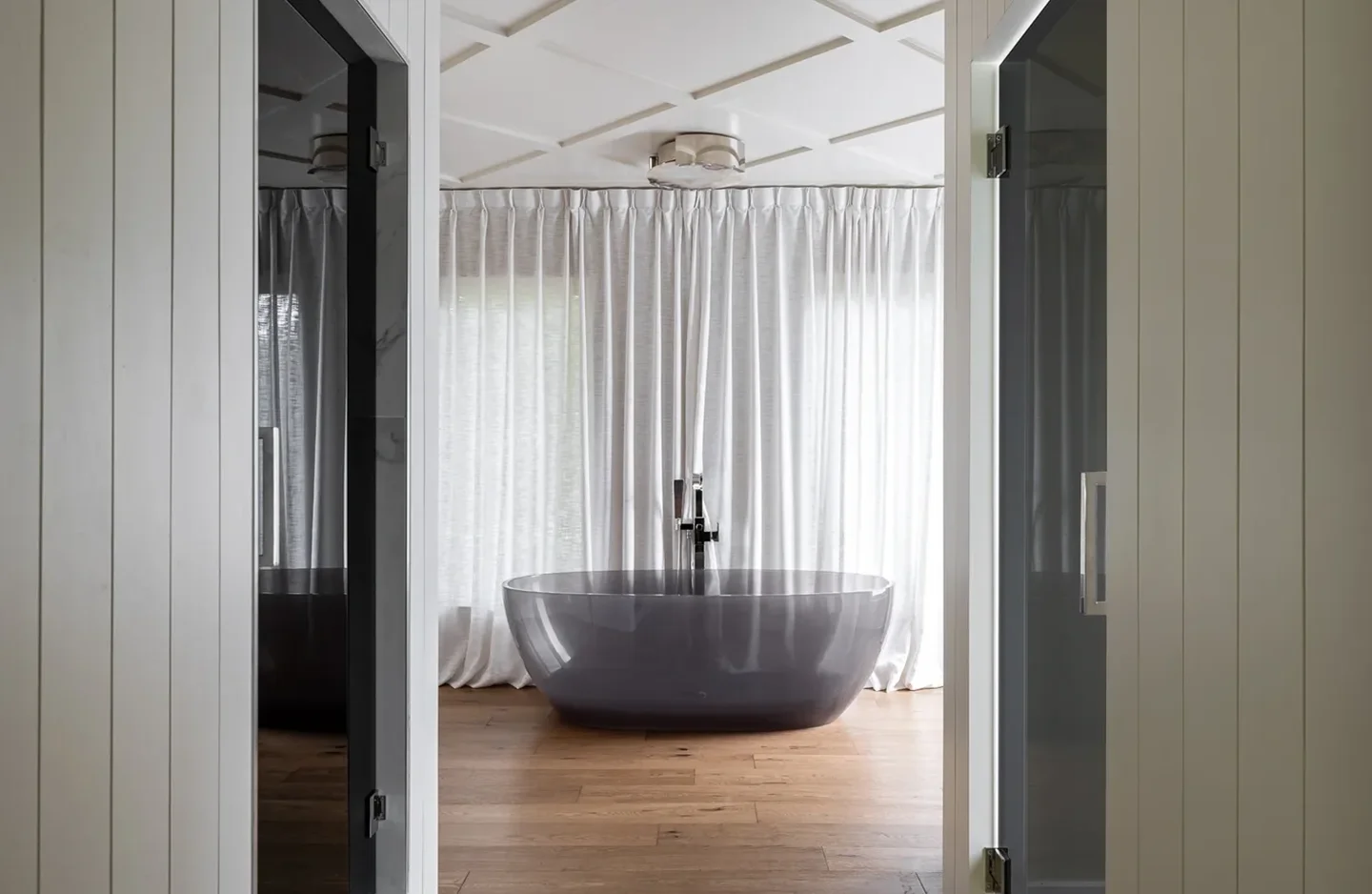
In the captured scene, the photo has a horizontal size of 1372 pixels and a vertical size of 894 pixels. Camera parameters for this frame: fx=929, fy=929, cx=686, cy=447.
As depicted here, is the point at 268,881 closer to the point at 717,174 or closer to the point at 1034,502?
the point at 1034,502

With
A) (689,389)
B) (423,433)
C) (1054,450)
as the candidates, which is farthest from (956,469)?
(689,389)

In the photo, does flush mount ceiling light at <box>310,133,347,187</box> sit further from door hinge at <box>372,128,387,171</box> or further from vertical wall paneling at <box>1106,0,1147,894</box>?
vertical wall paneling at <box>1106,0,1147,894</box>

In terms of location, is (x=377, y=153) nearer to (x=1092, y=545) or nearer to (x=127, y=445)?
(x=127, y=445)

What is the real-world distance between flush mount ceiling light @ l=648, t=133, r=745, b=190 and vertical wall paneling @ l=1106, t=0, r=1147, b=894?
8.55ft

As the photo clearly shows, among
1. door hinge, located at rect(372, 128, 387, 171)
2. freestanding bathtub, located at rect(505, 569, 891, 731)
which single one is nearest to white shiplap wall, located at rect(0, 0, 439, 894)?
door hinge, located at rect(372, 128, 387, 171)

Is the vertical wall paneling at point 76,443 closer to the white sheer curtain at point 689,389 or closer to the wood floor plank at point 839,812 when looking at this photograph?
the wood floor plank at point 839,812

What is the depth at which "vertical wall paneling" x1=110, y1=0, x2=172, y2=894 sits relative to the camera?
1075 mm

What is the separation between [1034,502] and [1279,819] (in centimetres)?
100

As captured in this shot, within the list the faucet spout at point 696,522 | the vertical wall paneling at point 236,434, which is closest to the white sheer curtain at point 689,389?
the faucet spout at point 696,522

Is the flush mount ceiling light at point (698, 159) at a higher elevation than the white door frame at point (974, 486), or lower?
higher

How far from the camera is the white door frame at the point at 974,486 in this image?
2023mm

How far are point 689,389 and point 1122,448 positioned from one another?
339 cm

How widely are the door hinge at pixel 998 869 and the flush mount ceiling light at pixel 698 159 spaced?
9.22ft

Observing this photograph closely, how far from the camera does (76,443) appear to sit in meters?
0.99
